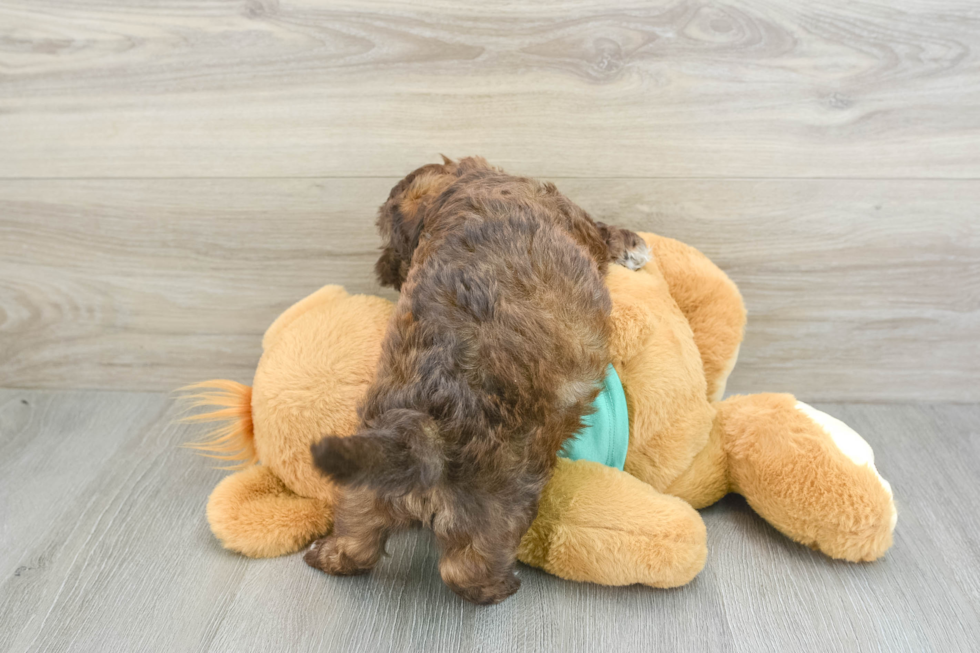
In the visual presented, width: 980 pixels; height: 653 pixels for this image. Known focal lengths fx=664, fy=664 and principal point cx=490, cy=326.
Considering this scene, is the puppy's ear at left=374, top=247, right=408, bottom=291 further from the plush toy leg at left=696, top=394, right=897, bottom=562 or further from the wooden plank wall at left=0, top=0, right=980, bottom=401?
the plush toy leg at left=696, top=394, right=897, bottom=562

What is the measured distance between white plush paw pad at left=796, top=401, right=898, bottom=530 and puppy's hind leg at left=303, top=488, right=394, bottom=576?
60cm

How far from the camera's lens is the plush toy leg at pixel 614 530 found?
80 centimetres

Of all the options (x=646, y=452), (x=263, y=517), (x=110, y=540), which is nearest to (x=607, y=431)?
(x=646, y=452)

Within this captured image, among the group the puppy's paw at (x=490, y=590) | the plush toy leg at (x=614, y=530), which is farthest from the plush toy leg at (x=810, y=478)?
the puppy's paw at (x=490, y=590)

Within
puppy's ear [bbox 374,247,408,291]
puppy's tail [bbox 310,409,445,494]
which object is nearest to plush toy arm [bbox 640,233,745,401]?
puppy's ear [bbox 374,247,408,291]

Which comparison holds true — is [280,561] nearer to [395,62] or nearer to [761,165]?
[395,62]

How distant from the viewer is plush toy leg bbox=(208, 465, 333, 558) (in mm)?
922

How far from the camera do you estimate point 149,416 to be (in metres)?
1.30

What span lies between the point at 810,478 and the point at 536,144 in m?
0.65

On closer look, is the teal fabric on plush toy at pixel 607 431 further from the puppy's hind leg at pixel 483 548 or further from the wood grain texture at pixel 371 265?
the wood grain texture at pixel 371 265

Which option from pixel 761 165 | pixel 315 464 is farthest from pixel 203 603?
pixel 761 165

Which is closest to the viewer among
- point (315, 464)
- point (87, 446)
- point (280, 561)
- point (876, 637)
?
point (315, 464)

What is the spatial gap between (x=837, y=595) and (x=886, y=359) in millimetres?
567

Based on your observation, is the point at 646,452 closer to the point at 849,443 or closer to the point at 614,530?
the point at 614,530
